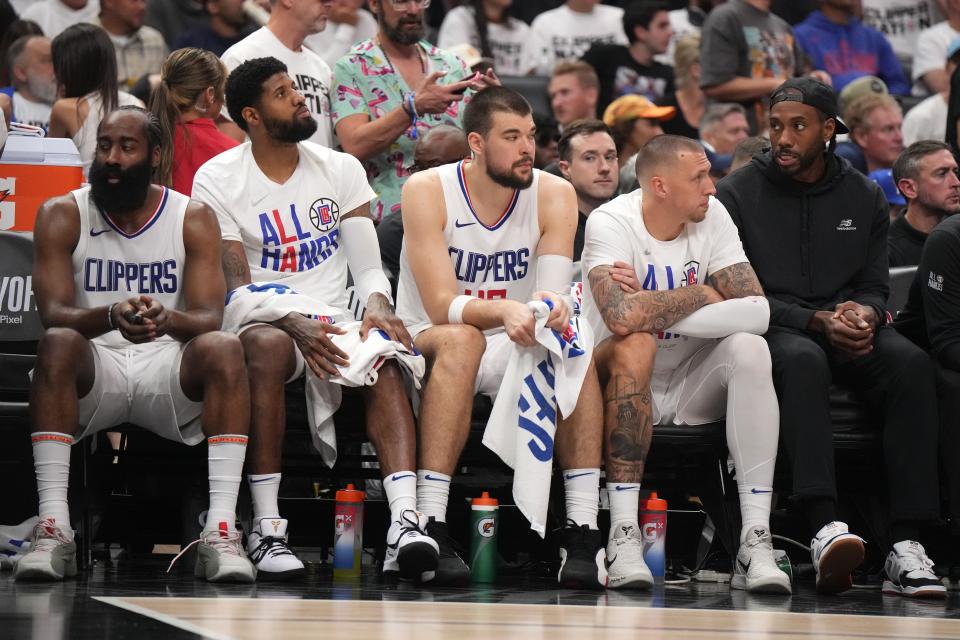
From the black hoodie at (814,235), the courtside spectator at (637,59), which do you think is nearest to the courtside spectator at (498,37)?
the courtside spectator at (637,59)

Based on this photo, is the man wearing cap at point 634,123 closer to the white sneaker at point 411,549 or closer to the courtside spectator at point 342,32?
the courtside spectator at point 342,32

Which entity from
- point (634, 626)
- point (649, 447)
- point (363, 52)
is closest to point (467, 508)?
point (649, 447)

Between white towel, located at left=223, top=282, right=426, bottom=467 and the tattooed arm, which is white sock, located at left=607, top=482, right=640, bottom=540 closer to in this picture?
the tattooed arm

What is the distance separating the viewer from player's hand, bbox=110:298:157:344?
4.38 meters

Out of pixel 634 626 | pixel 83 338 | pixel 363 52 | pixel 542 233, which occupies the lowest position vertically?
pixel 634 626

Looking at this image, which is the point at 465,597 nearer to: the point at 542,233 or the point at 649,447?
the point at 649,447

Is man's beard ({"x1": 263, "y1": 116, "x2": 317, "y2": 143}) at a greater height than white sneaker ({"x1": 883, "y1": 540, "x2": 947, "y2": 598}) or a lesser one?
greater

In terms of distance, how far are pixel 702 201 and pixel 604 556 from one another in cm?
132

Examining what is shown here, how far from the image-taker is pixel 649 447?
192 inches

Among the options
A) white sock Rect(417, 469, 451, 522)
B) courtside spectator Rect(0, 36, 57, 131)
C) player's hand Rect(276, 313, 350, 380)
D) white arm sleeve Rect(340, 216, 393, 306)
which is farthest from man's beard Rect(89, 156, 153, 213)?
courtside spectator Rect(0, 36, 57, 131)

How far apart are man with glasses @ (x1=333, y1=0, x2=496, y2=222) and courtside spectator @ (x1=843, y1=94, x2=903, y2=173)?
8.40 ft

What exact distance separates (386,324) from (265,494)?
26.8 inches

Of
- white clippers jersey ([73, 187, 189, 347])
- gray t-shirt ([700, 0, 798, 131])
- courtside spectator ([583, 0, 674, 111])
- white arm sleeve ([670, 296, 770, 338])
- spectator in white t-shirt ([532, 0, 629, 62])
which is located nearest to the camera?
white clippers jersey ([73, 187, 189, 347])

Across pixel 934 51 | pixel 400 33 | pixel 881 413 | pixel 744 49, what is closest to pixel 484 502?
pixel 881 413
